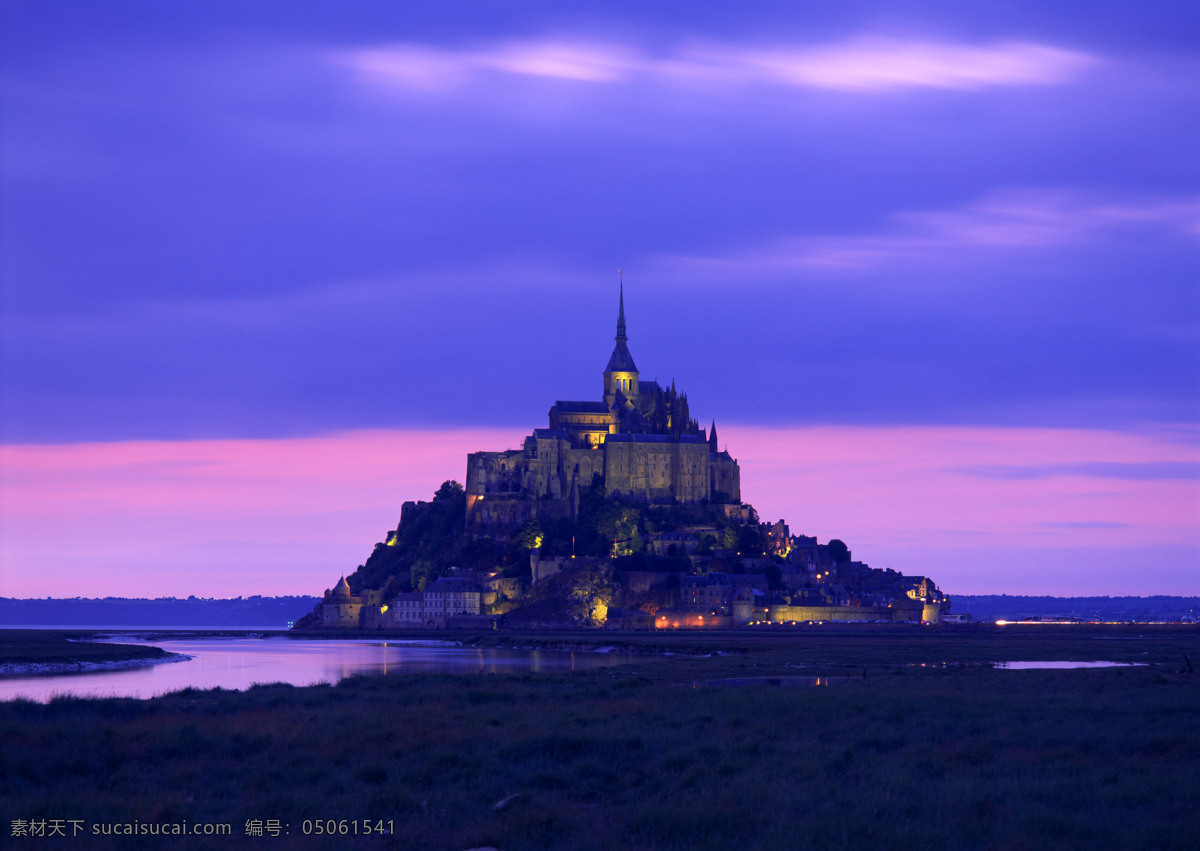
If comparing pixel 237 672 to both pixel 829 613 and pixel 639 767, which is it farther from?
pixel 829 613

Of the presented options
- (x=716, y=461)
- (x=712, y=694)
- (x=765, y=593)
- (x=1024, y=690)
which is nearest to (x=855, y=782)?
(x=712, y=694)

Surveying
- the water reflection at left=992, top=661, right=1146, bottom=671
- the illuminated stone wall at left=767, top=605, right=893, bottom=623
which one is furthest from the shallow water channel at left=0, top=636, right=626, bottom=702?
the illuminated stone wall at left=767, top=605, right=893, bottom=623

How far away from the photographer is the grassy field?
1816cm

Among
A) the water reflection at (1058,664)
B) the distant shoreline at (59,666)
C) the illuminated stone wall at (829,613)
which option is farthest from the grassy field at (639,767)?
the illuminated stone wall at (829,613)

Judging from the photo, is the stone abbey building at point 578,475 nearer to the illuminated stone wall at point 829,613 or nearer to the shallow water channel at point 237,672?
the illuminated stone wall at point 829,613

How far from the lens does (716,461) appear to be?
186375 mm

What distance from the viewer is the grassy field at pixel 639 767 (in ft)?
59.6

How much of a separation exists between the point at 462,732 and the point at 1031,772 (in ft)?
41.2

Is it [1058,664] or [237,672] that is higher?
[1058,664]

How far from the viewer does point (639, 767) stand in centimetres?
2391

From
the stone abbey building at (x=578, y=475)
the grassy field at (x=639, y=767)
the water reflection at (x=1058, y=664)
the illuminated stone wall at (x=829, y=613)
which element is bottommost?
the illuminated stone wall at (x=829, y=613)

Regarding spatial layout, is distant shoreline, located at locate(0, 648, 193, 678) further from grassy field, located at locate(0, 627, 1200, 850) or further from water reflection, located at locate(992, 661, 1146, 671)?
water reflection, located at locate(992, 661, 1146, 671)

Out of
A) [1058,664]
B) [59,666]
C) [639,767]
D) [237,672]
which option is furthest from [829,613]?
[639,767]

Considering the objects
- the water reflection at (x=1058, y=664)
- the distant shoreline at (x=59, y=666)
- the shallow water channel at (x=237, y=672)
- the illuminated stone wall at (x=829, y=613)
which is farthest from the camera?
the illuminated stone wall at (x=829, y=613)
